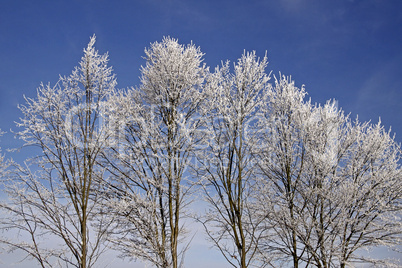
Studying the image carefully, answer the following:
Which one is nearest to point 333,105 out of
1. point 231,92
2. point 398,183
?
point 398,183

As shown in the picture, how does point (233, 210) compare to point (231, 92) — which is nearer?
point (233, 210)

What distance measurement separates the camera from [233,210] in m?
8.26

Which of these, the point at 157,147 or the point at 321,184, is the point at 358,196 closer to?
the point at 321,184

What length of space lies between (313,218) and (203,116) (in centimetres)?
443

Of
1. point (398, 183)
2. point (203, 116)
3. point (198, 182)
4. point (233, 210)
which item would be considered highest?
point (203, 116)

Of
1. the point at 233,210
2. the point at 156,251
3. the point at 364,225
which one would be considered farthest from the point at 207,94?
the point at 364,225

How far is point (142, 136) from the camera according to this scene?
376 inches

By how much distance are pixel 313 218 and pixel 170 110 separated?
532cm

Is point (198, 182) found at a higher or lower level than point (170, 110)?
lower

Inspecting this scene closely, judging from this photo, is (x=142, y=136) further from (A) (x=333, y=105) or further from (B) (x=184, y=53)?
(A) (x=333, y=105)

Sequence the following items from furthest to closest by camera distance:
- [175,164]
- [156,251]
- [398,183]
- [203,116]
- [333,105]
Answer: [333,105], [398,183], [203,116], [175,164], [156,251]

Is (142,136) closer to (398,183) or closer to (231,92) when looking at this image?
(231,92)

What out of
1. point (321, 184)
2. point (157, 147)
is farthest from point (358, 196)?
point (157, 147)

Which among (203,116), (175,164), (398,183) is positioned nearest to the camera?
(175,164)
